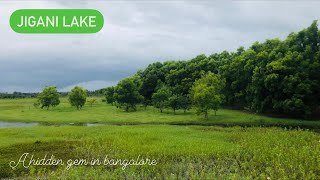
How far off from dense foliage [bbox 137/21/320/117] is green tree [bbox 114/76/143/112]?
55.5 feet

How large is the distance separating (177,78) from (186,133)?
47083 mm

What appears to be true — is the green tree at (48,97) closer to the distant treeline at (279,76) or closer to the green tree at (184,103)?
the green tree at (184,103)

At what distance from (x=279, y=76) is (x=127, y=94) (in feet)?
97.0

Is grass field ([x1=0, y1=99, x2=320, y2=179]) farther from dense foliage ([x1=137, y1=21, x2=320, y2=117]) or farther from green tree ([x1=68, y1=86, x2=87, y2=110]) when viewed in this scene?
green tree ([x1=68, y1=86, x2=87, y2=110])

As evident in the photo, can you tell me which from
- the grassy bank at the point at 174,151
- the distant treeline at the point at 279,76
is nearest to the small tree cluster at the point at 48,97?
the distant treeline at the point at 279,76

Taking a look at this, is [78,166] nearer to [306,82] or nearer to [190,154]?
[190,154]

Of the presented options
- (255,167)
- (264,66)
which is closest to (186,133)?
(255,167)

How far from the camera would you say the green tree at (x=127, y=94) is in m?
77.0

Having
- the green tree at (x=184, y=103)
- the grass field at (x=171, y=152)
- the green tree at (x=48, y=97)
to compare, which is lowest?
the grass field at (x=171, y=152)

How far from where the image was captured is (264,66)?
62969 millimetres

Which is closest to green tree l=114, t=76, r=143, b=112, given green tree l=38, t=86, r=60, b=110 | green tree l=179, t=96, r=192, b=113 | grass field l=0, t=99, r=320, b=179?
green tree l=179, t=96, r=192, b=113

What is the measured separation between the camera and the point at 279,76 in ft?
196

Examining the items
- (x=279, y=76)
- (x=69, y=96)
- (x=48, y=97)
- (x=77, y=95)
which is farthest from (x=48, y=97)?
(x=279, y=76)

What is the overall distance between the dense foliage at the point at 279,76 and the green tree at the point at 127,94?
55.5ft
